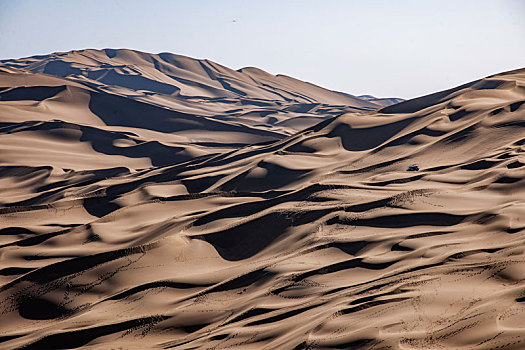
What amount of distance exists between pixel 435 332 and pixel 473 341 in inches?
14.9

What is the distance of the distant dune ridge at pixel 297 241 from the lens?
Answer: 21.4ft

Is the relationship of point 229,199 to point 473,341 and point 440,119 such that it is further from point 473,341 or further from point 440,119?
point 473,341

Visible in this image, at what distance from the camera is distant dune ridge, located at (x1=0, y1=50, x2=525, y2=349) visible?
652 cm

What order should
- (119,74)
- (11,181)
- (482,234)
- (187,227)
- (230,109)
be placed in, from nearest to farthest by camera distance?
(482,234)
(187,227)
(11,181)
(230,109)
(119,74)

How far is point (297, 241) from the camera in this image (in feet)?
35.0

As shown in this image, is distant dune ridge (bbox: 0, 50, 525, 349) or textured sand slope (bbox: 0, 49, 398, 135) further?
textured sand slope (bbox: 0, 49, 398, 135)

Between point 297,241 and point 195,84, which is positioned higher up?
point 195,84

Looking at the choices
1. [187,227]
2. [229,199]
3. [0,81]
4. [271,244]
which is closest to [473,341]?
[271,244]

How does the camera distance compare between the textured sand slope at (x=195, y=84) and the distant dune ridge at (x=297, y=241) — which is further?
the textured sand slope at (x=195, y=84)

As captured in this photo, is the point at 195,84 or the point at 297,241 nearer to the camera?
the point at 297,241

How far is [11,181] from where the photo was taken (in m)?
23.0

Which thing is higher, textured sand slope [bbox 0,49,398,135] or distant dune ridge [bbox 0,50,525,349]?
textured sand slope [bbox 0,49,398,135]

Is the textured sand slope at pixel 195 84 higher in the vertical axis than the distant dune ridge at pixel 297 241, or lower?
higher

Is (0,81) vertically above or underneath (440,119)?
above
